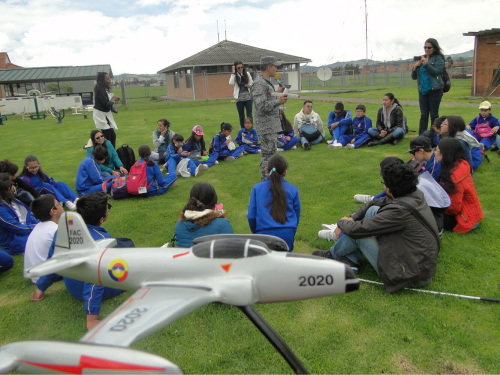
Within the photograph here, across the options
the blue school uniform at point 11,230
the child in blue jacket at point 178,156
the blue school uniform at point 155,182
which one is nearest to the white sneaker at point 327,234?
the blue school uniform at point 155,182

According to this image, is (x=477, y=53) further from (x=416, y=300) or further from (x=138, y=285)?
(x=138, y=285)

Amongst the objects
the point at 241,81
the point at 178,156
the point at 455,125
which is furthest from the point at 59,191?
the point at 455,125

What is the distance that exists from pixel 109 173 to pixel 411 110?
14115mm

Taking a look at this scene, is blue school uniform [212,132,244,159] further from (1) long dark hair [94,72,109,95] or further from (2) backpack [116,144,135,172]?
(1) long dark hair [94,72,109,95]

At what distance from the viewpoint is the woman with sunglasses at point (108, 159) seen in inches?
324

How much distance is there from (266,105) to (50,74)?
34.9m

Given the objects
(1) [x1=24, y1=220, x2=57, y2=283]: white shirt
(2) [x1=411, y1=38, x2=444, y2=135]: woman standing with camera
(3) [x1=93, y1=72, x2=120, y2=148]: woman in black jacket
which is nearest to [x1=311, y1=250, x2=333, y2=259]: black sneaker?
(1) [x1=24, y1=220, x2=57, y2=283]: white shirt

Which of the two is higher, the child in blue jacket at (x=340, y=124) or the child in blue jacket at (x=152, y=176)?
the child in blue jacket at (x=340, y=124)

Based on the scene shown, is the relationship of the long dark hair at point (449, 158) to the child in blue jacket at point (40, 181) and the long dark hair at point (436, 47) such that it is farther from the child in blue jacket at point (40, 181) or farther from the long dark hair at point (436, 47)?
the child in blue jacket at point (40, 181)

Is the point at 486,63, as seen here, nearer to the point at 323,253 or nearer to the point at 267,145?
the point at 267,145

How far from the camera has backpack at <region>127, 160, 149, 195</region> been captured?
7.72m

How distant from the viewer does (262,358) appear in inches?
128

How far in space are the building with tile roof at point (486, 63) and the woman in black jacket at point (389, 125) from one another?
1601 centimetres

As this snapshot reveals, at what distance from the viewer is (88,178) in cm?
772
